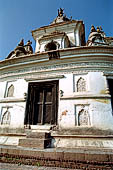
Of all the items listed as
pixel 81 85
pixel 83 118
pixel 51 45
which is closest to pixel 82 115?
pixel 83 118

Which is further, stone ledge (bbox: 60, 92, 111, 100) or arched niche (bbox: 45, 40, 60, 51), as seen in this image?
arched niche (bbox: 45, 40, 60, 51)

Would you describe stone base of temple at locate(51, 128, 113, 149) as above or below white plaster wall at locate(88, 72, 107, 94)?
below

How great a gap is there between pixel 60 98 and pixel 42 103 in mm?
1171

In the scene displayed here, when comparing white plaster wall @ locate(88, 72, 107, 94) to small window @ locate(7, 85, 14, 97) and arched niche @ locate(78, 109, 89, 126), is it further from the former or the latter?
small window @ locate(7, 85, 14, 97)

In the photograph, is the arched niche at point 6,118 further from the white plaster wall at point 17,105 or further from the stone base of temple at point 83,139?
the stone base of temple at point 83,139

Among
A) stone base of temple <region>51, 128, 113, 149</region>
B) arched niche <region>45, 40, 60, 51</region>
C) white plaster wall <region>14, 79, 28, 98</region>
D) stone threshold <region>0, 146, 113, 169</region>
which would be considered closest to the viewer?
stone threshold <region>0, 146, 113, 169</region>

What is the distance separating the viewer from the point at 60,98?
5.93 metres

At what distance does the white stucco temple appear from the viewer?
5.01m

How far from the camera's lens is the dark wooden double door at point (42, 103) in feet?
19.8

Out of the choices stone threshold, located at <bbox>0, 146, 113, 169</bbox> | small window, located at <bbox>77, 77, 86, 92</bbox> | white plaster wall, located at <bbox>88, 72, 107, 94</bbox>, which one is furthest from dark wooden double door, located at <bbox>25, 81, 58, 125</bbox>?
stone threshold, located at <bbox>0, 146, 113, 169</bbox>

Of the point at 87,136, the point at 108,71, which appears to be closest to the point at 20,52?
the point at 108,71

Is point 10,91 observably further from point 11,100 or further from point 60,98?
point 60,98

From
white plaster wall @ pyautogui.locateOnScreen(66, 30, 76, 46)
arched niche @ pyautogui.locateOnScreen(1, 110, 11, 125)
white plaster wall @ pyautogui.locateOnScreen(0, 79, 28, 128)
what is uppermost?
white plaster wall @ pyautogui.locateOnScreen(66, 30, 76, 46)

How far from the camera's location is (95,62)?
6.35 meters
